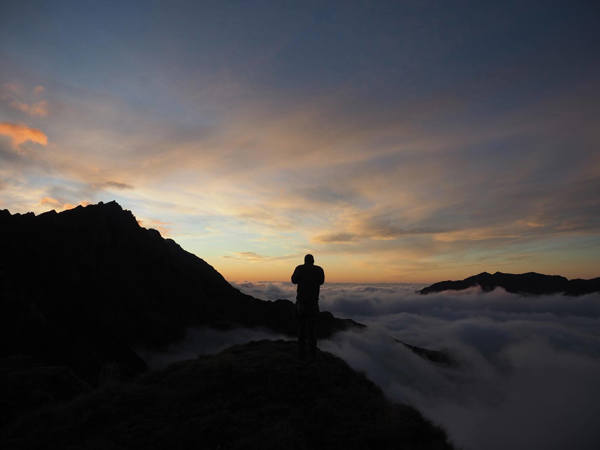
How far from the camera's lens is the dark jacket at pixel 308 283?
12391 mm

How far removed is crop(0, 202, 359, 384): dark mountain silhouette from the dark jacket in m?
79.1

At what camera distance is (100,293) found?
394 ft

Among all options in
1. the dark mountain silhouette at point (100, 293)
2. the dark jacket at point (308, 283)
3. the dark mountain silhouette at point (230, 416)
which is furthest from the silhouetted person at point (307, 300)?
the dark mountain silhouette at point (100, 293)

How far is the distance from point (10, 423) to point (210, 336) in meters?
153

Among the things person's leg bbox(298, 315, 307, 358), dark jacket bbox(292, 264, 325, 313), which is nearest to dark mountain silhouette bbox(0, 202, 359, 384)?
person's leg bbox(298, 315, 307, 358)

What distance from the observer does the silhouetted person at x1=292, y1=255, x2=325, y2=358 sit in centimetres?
1236

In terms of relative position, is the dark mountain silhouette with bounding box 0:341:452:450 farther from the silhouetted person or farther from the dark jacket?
the dark jacket

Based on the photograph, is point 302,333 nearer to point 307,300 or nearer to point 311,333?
point 311,333

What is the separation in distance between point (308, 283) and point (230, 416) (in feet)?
19.2

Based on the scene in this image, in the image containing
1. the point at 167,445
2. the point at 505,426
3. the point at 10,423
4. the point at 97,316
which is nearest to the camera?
the point at 167,445

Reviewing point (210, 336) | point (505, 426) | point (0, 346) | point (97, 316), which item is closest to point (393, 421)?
point (0, 346)

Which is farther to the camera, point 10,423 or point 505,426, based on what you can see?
point 505,426

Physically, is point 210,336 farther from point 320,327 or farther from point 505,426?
point 505,426

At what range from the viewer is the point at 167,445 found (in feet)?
21.9
